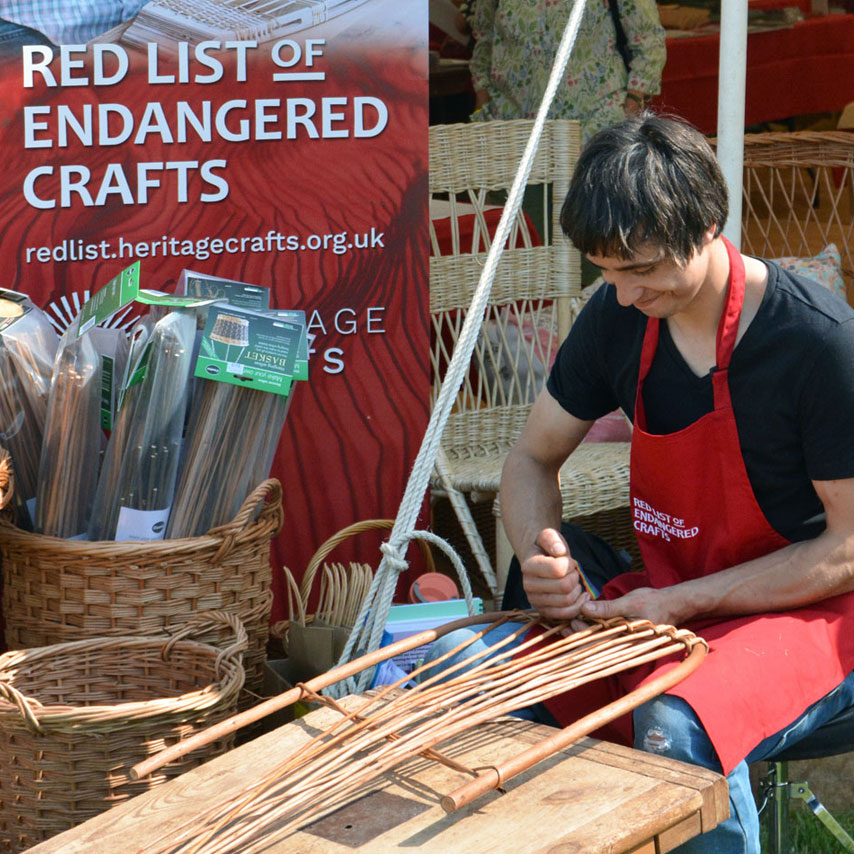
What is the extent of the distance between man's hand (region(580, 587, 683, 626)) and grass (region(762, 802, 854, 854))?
0.89 metres

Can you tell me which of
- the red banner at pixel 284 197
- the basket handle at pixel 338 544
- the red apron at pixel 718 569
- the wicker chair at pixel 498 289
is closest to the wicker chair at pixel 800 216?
the red apron at pixel 718 569

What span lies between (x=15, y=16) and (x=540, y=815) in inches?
75.2

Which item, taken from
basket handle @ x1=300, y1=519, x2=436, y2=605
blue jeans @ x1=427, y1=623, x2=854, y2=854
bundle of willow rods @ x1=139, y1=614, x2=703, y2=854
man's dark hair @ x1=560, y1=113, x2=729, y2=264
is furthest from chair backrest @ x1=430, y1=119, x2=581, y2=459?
blue jeans @ x1=427, y1=623, x2=854, y2=854

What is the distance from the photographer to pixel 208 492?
7.77 feet

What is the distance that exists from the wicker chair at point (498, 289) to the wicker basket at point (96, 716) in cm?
96

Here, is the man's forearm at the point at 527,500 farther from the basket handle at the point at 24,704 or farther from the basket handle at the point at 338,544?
the basket handle at the point at 24,704

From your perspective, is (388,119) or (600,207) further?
(388,119)

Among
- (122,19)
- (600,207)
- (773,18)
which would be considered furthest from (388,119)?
(773,18)

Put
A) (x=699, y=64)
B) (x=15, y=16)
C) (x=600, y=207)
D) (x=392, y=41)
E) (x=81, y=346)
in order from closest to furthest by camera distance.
A: (x=600, y=207) < (x=81, y=346) < (x=15, y=16) < (x=392, y=41) < (x=699, y=64)

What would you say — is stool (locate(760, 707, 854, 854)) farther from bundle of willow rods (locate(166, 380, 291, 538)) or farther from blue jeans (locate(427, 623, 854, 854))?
bundle of willow rods (locate(166, 380, 291, 538))

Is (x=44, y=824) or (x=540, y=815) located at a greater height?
(x=540, y=815)

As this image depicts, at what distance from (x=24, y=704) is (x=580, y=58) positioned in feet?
10.0

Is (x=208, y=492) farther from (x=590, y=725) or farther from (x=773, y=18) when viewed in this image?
(x=773, y=18)

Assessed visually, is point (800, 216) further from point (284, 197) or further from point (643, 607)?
point (643, 607)
